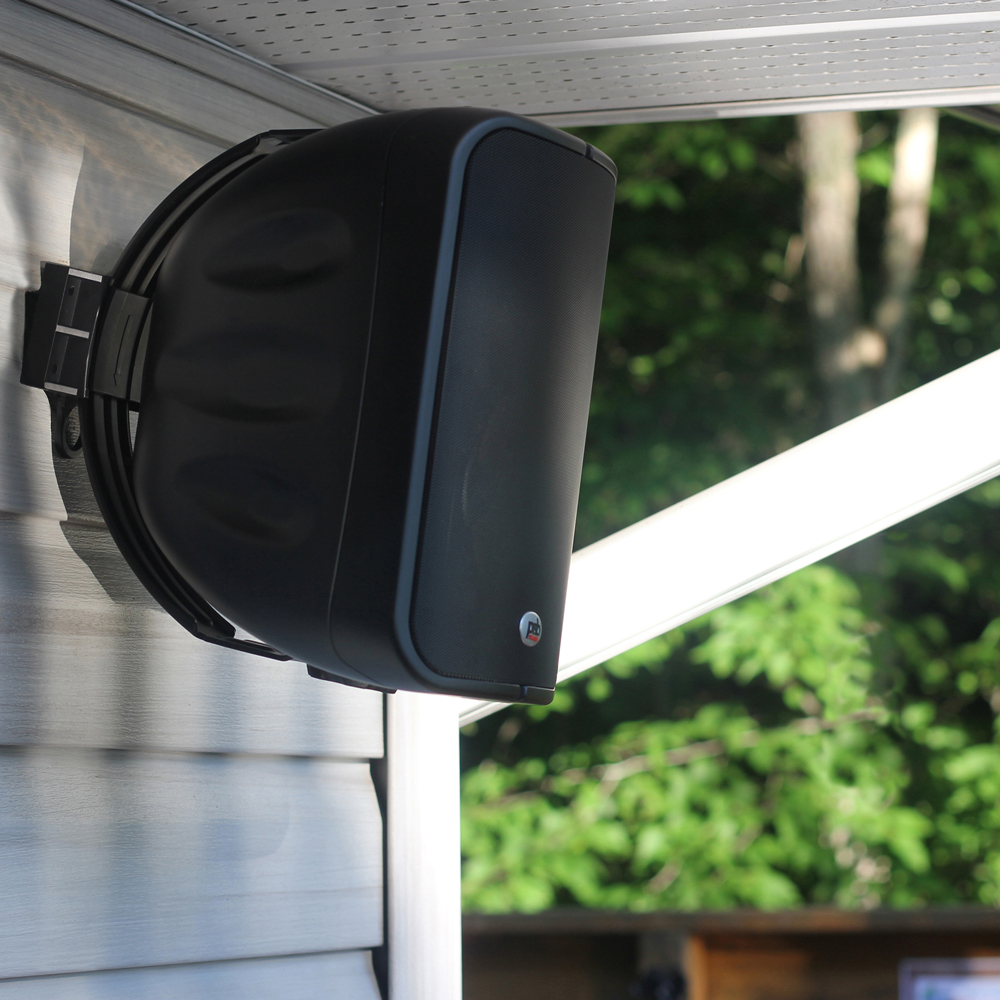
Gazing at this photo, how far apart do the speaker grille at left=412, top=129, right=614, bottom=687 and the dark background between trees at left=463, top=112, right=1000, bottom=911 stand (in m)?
2.75

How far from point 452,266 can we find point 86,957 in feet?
1.73

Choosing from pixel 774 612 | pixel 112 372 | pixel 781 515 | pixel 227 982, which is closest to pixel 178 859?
pixel 227 982

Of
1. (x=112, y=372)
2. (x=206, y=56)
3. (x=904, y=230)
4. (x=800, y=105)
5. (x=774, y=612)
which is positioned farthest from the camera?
(x=904, y=230)

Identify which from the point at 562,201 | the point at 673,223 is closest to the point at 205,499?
the point at 562,201

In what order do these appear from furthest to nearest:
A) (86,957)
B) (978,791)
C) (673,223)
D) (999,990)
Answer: (673,223) → (978,791) → (999,990) → (86,957)

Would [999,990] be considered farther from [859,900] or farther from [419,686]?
[419,686]

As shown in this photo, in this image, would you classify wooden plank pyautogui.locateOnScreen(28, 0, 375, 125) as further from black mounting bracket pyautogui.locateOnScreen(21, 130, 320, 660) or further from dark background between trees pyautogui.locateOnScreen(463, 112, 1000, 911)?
dark background between trees pyautogui.locateOnScreen(463, 112, 1000, 911)

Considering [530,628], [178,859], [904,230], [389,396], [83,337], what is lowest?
[178,859]

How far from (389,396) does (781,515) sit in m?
0.50

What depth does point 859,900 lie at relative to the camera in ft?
10.6

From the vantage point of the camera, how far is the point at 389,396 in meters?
0.58

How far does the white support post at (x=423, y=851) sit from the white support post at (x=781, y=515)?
6.2 inches

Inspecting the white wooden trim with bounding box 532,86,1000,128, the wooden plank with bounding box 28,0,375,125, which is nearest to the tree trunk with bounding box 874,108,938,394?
the white wooden trim with bounding box 532,86,1000,128

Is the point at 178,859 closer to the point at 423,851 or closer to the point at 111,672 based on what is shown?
the point at 111,672
